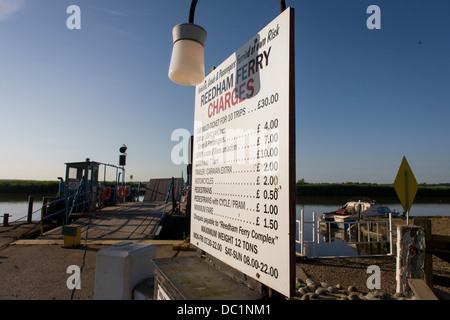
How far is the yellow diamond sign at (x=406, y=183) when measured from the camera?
17.6 ft

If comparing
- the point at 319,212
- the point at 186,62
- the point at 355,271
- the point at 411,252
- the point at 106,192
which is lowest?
the point at 319,212

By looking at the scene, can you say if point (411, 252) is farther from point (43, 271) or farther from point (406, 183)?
point (43, 271)

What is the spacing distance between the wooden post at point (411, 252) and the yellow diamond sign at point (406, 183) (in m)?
1.18

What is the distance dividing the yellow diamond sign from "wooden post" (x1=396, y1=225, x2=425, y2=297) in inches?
46.5

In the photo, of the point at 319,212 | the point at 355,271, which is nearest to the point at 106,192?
the point at 355,271

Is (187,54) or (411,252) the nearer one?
(187,54)

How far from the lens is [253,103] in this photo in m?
1.90

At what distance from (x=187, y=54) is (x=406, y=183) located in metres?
5.31

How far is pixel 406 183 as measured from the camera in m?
5.41

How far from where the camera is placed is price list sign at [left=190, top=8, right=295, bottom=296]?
1.54 metres

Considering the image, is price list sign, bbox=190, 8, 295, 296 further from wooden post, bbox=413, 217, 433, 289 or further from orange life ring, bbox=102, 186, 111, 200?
orange life ring, bbox=102, 186, 111, 200

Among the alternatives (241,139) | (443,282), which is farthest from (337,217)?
(241,139)

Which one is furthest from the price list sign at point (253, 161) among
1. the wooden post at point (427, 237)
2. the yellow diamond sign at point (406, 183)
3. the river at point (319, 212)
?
the river at point (319, 212)
